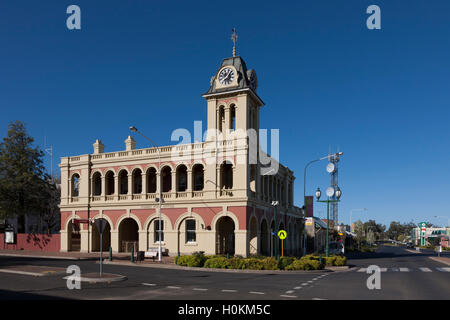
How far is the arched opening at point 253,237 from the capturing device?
34.6 meters

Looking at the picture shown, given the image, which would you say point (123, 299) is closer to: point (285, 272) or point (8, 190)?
point (285, 272)

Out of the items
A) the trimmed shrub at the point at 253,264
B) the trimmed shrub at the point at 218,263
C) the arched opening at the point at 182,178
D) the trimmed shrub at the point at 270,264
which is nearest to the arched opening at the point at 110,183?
the arched opening at the point at 182,178

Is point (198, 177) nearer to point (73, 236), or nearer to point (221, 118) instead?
point (221, 118)

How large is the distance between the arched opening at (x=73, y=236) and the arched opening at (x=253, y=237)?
18362 mm

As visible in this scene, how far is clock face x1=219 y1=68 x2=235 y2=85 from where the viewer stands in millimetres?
36969

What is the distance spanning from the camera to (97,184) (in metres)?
42.9

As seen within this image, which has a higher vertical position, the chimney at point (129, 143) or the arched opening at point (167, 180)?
the chimney at point (129, 143)

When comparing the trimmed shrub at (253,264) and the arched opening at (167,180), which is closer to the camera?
the trimmed shrub at (253,264)

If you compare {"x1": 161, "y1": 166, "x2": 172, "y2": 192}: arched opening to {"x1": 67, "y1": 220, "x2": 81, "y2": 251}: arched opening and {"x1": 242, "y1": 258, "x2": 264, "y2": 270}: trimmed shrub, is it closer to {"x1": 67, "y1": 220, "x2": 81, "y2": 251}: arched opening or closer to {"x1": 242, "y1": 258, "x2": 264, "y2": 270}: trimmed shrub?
{"x1": 67, "y1": 220, "x2": 81, "y2": 251}: arched opening

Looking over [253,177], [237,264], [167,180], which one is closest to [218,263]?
[237,264]

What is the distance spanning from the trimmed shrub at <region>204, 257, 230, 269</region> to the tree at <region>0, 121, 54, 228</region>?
2860cm

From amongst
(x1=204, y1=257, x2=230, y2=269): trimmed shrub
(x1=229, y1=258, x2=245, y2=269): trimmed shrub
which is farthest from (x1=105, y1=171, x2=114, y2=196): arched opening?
(x1=229, y1=258, x2=245, y2=269): trimmed shrub

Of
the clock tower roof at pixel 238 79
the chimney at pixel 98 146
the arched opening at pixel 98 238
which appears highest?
the clock tower roof at pixel 238 79

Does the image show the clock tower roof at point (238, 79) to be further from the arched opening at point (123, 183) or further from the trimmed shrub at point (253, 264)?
the trimmed shrub at point (253, 264)
